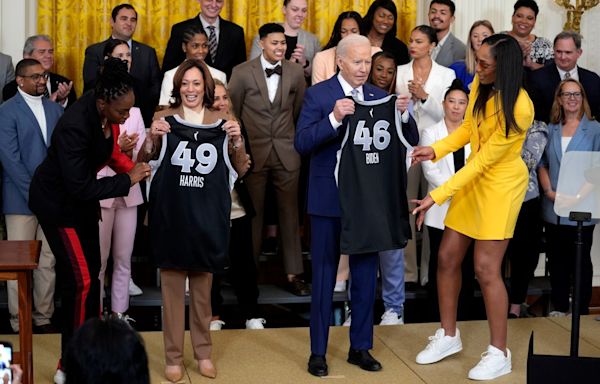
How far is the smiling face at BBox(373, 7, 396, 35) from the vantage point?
23.5 feet

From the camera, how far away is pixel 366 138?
517cm

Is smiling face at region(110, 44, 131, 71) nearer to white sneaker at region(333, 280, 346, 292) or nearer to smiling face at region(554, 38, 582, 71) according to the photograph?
white sneaker at region(333, 280, 346, 292)

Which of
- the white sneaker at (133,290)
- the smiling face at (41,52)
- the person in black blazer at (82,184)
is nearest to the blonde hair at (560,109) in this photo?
the white sneaker at (133,290)

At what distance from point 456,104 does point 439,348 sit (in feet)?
4.97

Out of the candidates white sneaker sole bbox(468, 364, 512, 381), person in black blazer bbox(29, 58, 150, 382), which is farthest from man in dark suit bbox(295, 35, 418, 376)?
person in black blazer bbox(29, 58, 150, 382)

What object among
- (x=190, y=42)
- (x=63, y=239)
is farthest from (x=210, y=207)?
(x=190, y=42)

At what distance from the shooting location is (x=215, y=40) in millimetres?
7070

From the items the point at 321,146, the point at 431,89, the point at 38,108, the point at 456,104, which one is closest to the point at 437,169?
the point at 456,104

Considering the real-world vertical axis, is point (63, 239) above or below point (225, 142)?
below

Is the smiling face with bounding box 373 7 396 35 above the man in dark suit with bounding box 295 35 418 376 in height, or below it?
above

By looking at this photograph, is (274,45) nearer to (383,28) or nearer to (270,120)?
(270,120)

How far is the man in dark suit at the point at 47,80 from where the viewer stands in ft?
21.6

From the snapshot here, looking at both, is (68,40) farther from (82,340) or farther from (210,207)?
(82,340)

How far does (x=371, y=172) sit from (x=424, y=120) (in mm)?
1580
